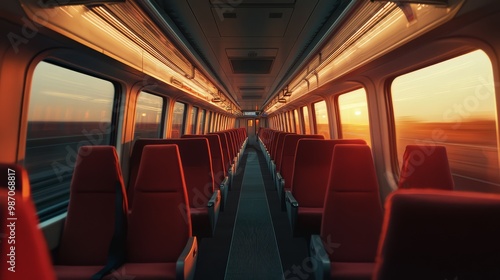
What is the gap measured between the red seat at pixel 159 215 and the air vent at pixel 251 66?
4068 millimetres

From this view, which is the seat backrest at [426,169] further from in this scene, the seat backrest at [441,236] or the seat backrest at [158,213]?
the seat backrest at [158,213]

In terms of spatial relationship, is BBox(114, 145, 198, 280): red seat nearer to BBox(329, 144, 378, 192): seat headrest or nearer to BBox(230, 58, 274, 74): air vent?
BBox(329, 144, 378, 192): seat headrest

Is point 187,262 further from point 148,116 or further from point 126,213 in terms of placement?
point 148,116

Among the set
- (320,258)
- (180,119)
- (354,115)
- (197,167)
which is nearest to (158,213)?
(320,258)

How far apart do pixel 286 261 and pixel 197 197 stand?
142 cm

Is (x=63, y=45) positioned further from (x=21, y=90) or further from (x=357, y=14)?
(x=357, y=14)

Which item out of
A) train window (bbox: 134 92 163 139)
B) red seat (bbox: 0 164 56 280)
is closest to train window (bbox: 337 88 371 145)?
train window (bbox: 134 92 163 139)

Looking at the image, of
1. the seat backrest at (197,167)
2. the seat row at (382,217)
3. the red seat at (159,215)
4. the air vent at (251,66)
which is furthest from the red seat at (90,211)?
the air vent at (251,66)

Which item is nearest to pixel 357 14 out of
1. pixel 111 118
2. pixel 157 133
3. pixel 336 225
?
pixel 336 225

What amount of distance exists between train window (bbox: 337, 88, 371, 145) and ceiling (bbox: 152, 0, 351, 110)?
1283 mm

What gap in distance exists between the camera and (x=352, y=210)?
2.00 meters

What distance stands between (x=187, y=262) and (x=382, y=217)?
5.16ft

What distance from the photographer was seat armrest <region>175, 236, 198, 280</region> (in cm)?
161

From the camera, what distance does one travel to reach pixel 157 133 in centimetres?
569
